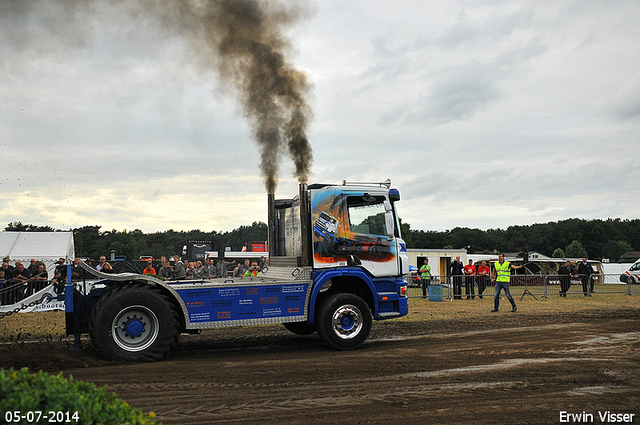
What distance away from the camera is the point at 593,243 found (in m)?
110

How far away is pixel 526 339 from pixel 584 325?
10.8 feet

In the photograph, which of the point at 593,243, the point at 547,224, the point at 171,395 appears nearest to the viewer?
the point at 171,395

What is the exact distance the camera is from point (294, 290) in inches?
356

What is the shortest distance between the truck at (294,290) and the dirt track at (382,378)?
1.58ft

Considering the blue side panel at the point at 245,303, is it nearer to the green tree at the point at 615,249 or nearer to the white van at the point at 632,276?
the white van at the point at 632,276

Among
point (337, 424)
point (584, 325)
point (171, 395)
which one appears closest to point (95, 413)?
point (337, 424)

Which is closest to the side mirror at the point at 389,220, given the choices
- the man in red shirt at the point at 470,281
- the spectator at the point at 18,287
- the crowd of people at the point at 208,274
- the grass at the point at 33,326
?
the crowd of people at the point at 208,274

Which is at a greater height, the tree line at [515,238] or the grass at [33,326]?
the tree line at [515,238]

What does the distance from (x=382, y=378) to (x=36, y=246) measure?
20701mm

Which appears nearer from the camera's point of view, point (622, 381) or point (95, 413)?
point (95, 413)

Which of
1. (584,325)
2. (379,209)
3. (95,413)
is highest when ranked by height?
(379,209)

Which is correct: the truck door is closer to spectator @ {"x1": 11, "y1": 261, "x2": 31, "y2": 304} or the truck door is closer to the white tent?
spectator @ {"x1": 11, "y1": 261, "x2": 31, "y2": 304}

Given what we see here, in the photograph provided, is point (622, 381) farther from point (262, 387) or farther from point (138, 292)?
point (138, 292)

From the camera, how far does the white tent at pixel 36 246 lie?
21609 mm
